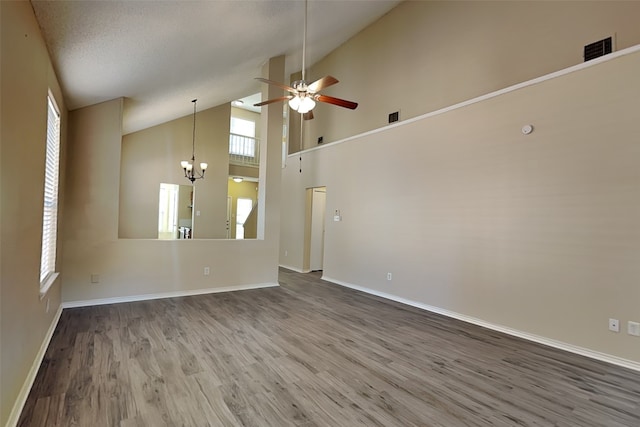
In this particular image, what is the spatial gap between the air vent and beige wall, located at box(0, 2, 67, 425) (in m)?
4.80


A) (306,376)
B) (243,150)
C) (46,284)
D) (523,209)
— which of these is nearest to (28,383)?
(46,284)

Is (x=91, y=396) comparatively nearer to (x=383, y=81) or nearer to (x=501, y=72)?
(x=501, y=72)

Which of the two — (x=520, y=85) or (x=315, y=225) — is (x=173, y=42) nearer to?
(x=520, y=85)

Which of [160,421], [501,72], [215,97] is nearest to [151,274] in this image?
[160,421]

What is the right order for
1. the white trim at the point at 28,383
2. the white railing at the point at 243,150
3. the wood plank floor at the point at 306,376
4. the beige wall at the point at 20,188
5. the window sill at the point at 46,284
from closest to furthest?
the beige wall at the point at 20,188, the white trim at the point at 28,383, the wood plank floor at the point at 306,376, the window sill at the point at 46,284, the white railing at the point at 243,150

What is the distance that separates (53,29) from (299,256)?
601 centimetres

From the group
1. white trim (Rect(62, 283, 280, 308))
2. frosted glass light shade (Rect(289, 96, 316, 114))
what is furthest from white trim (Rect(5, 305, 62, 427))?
Result: frosted glass light shade (Rect(289, 96, 316, 114))

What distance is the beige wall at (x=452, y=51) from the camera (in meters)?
3.44

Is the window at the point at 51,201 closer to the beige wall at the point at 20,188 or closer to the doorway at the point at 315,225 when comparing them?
the beige wall at the point at 20,188

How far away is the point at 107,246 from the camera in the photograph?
14.9 feet

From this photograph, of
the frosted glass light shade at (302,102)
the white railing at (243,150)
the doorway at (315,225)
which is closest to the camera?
the frosted glass light shade at (302,102)

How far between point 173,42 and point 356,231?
4207mm

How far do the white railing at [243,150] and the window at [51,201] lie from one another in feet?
19.5

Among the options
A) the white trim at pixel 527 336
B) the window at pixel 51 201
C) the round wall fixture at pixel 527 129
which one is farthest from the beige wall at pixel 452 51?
the window at pixel 51 201
